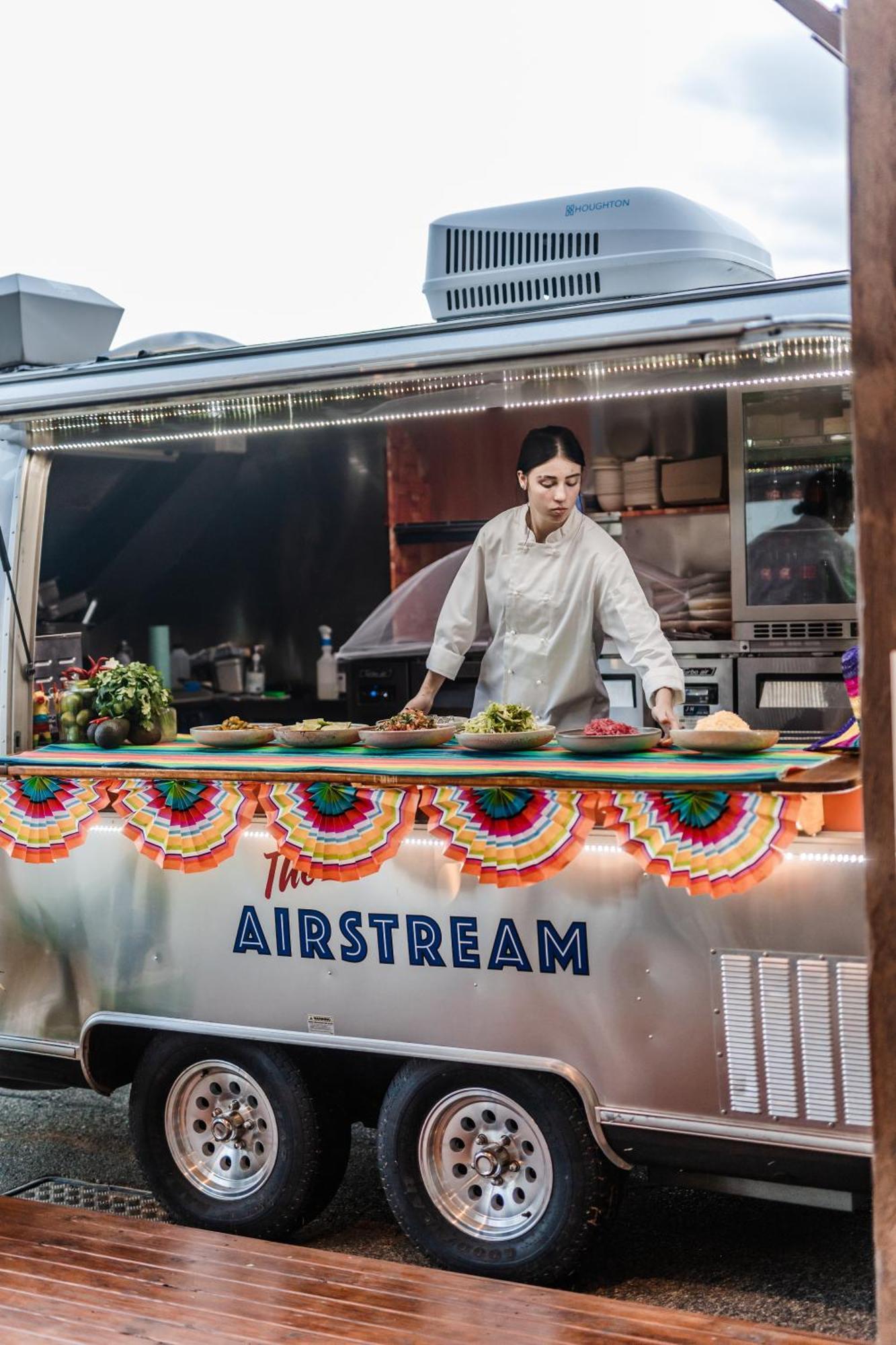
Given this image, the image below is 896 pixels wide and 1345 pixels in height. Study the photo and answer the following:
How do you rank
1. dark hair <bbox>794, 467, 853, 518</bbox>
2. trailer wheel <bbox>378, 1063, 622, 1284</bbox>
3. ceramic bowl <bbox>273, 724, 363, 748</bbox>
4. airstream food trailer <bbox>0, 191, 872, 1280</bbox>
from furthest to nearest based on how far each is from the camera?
dark hair <bbox>794, 467, 853, 518</bbox>, ceramic bowl <bbox>273, 724, 363, 748</bbox>, trailer wheel <bbox>378, 1063, 622, 1284</bbox>, airstream food trailer <bbox>0, 191, 872, 1280</bbox>

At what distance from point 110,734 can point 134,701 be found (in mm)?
176

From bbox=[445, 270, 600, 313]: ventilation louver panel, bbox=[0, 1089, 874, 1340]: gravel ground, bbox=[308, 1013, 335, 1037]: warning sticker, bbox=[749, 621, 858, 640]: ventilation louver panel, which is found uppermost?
bbox=[445, 270, 600, 313]: ventilation louver panel

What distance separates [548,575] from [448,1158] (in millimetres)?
2209

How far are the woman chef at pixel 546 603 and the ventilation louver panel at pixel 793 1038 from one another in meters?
1.71

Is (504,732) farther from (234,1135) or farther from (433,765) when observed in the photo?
(234,1135)

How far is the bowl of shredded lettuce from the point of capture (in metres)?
4.03

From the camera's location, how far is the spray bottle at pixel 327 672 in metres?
8.52

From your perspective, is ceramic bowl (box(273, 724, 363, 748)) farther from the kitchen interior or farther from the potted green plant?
the kitchen interior

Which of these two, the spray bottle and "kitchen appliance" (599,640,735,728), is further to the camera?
the spray bottle

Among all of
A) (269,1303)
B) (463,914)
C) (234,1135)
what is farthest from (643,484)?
(269,1303)

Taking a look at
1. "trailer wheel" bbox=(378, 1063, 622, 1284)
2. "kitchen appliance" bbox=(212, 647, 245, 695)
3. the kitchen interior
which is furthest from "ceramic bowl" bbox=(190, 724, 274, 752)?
"kitchen appliance" bbox=(212, 647, 245, 695)

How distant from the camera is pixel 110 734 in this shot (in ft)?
15.0

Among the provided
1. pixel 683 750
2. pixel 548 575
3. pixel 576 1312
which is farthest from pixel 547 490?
pixel 576 1312

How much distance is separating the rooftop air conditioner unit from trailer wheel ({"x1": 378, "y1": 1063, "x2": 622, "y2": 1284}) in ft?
7.94
